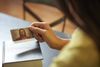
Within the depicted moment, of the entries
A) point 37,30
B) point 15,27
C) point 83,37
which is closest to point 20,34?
point 37,30

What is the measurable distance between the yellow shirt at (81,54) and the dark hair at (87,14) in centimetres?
3

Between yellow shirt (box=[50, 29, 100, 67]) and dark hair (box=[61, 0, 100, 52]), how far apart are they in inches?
1.1

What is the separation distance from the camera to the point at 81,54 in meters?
0.68

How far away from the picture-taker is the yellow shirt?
0.67 m

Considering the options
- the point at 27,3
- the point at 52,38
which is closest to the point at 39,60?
the point at 52,38

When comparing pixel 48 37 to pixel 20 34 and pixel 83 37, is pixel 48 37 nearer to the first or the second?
pixel 20 34

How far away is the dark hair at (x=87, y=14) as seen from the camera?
60 centimetres

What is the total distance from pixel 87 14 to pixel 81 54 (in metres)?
0.13

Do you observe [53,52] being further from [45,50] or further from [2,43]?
[2,43]

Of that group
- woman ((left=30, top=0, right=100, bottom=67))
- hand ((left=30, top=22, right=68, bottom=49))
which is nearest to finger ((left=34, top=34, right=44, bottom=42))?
hand ((left=30, top=22, right=68, bottom=49))

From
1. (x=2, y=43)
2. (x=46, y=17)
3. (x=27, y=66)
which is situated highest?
(x=46, y=17)

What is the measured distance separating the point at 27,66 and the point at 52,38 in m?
0.23

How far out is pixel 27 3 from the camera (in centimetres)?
227

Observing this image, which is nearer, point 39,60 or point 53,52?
point 39,60
